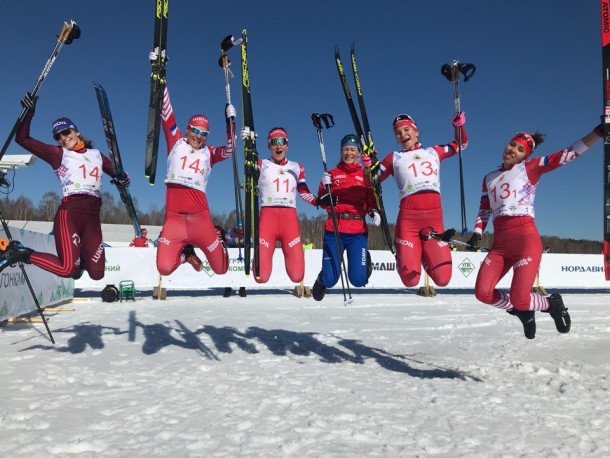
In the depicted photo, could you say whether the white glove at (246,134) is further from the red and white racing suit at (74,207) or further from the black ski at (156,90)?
the red and white racing suit at (74,207)

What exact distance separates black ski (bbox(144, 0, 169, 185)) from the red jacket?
2706mm

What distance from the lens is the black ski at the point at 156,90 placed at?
512 centimetres

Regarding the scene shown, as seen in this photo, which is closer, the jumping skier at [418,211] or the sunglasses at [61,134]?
the sunglasses at [61,134]

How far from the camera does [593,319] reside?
1396cm

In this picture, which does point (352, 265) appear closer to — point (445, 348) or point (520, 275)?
point (520, 275)

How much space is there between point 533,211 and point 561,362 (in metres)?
3.82

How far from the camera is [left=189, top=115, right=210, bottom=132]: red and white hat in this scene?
6.05 m

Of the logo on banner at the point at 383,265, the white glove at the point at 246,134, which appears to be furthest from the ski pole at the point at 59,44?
the logo on banner at the point at 383,265

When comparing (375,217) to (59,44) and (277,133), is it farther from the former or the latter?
(59,44)

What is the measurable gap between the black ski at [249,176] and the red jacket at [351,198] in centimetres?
138

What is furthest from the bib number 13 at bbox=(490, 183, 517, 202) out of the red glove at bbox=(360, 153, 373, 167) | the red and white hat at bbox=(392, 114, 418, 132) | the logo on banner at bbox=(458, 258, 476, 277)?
the logo on banner at bbox=(458, 258, 476, 277)

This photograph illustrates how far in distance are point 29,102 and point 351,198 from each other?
447cm

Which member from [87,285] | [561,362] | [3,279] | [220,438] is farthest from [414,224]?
[87,285]

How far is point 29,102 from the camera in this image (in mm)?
5617
